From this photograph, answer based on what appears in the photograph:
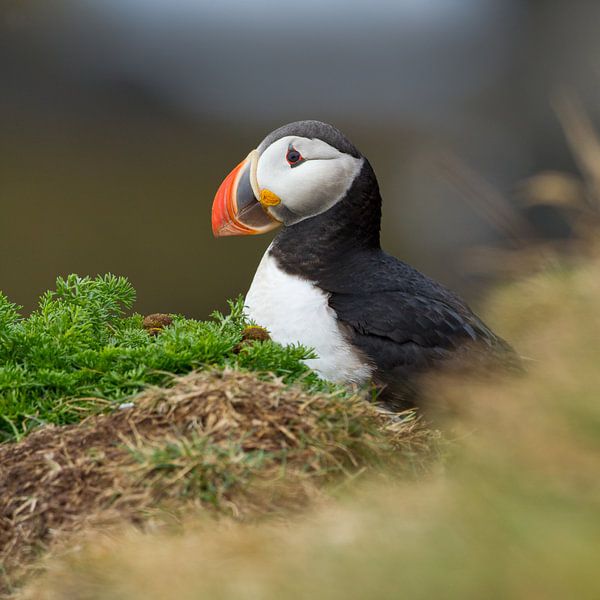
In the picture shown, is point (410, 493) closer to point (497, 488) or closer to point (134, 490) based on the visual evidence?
point (497, 488)

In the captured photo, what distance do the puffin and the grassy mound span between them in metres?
0.98

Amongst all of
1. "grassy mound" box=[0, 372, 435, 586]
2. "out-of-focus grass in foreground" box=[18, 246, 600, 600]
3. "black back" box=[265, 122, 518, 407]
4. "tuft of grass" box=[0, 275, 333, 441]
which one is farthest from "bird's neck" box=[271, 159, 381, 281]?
"out-of-focus grass in foreground" box=[18, 246, 600, 600]

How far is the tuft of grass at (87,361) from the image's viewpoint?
10.3ft

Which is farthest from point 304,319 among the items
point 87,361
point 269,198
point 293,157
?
point 87,361

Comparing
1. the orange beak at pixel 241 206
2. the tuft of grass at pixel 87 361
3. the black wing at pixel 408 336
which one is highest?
the orange beak at pixel 241 206

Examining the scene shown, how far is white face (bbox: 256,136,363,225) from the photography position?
4.41 m

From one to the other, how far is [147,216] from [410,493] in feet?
33.4

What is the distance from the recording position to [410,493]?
206cm

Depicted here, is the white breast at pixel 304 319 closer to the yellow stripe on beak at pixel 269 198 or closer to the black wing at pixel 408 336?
the black wing at pixel 408 336

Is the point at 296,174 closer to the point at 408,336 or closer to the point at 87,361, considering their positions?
the point at 408,336

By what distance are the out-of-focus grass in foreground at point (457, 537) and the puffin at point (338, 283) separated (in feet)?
5.35

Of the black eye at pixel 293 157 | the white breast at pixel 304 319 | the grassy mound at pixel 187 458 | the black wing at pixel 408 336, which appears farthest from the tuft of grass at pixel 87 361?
the black eye at pixel 293 157

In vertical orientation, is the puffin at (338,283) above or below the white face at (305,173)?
below

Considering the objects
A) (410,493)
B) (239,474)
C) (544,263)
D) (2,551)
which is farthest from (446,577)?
(544,263)
